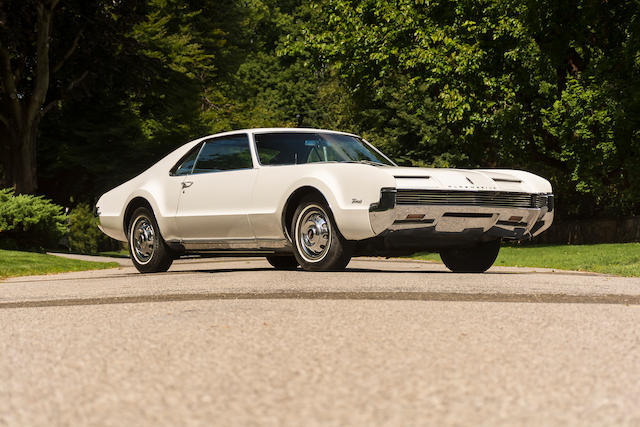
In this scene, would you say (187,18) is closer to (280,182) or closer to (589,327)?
(280,182)

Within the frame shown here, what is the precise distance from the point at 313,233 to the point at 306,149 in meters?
1.19

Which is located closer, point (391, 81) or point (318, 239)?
point (318, 239)

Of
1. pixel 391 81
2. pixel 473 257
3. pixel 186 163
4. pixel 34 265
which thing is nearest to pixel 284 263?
pixel 186 163

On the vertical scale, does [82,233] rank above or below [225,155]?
below

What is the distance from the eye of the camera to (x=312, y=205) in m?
9.30

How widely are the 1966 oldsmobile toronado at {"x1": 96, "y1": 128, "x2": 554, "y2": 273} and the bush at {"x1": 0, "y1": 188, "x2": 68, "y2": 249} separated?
27.9 feet

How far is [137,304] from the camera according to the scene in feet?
22.4

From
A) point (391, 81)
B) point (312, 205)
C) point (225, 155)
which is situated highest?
point (391, 81)

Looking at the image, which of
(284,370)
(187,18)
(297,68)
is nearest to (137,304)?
(284,370)

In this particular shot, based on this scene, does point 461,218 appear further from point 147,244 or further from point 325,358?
point 325,358

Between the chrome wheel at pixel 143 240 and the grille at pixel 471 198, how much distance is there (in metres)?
3.69

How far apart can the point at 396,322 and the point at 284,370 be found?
1.60m

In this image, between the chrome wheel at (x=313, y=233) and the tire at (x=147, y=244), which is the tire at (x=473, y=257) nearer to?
the chrome wheel at (x=313, y=233)

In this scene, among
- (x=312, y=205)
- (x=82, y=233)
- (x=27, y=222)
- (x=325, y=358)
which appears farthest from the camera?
(x=82, y=233)
